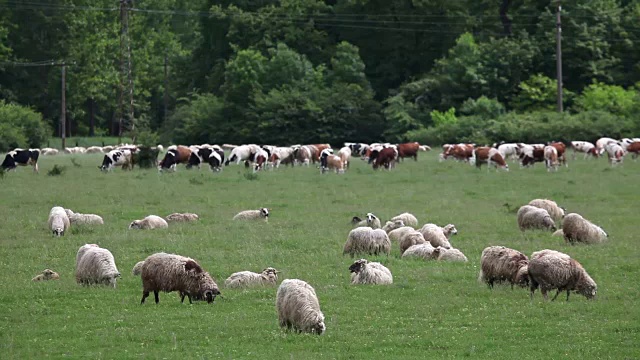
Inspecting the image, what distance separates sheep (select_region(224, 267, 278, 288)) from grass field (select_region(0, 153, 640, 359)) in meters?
0.49

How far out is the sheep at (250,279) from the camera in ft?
52.7

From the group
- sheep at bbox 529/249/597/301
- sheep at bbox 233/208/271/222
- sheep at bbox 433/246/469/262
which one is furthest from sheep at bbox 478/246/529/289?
sheep at bbox 233/208/271/222

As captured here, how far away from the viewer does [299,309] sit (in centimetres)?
1262

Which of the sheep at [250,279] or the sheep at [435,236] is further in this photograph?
the sheep at [435,236]

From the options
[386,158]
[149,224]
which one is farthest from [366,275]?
[386,158]

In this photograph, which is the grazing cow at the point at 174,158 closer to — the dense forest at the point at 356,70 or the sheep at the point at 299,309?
the dense forest at the point at 356,70

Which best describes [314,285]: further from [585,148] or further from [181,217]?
[585,148]

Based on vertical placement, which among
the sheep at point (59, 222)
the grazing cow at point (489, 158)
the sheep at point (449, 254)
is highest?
the sheep at point (449, 254)

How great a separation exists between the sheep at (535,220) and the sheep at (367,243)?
4572 mm

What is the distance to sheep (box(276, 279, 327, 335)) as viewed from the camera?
1255 cm

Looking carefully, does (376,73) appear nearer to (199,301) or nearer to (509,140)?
(509,140)

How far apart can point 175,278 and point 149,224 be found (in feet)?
29.7

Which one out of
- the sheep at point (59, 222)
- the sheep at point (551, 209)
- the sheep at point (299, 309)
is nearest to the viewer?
the sheep at point (299, 309)

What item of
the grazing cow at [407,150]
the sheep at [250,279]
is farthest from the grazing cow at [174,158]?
the sheep at [250,279]
